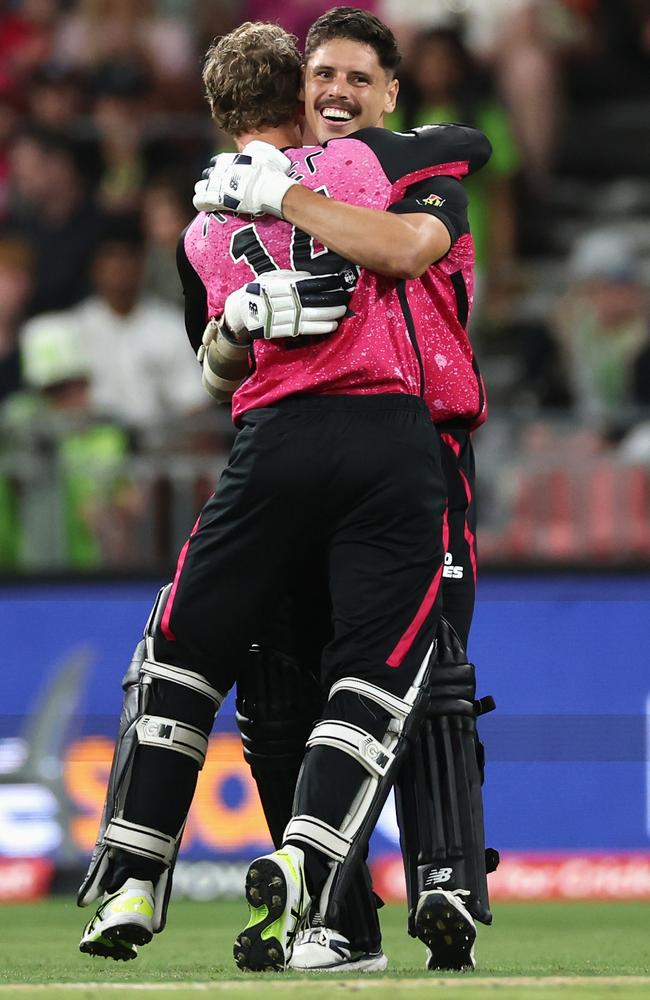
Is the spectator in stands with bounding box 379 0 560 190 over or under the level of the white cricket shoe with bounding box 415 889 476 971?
over

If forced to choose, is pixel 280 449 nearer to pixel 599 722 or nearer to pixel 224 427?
pixel 599 722

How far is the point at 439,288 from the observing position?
13.6 ft

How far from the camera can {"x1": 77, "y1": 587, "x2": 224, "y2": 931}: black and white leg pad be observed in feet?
12.7

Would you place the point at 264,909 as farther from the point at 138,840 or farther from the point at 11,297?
the point at 11,297

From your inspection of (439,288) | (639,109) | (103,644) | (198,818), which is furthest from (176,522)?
(639,109)

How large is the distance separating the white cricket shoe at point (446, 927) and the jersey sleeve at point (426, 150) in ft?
4.95

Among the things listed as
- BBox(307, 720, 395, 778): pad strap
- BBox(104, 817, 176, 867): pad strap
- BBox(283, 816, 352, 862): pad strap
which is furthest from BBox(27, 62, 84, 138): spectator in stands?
BBox(283, 816, 352, 862): pad strap

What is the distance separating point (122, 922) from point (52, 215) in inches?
287

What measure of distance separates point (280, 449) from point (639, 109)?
8.29 metres

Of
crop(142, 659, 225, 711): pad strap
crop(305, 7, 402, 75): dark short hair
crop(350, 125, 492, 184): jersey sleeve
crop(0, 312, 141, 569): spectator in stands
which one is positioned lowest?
crop(142, 659, 225, 711): pad strap

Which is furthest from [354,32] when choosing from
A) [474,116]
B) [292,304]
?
[474,116]

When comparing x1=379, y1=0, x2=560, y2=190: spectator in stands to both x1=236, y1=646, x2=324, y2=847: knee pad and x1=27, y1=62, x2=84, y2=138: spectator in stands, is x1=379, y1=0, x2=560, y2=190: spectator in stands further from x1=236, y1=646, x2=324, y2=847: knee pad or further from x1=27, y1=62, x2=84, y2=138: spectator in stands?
x1=236, y1=646, x2=324, y2=847: knee pad

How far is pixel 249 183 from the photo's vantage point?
383cm

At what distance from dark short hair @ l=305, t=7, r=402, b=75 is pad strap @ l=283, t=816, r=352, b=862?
165 centimetres
